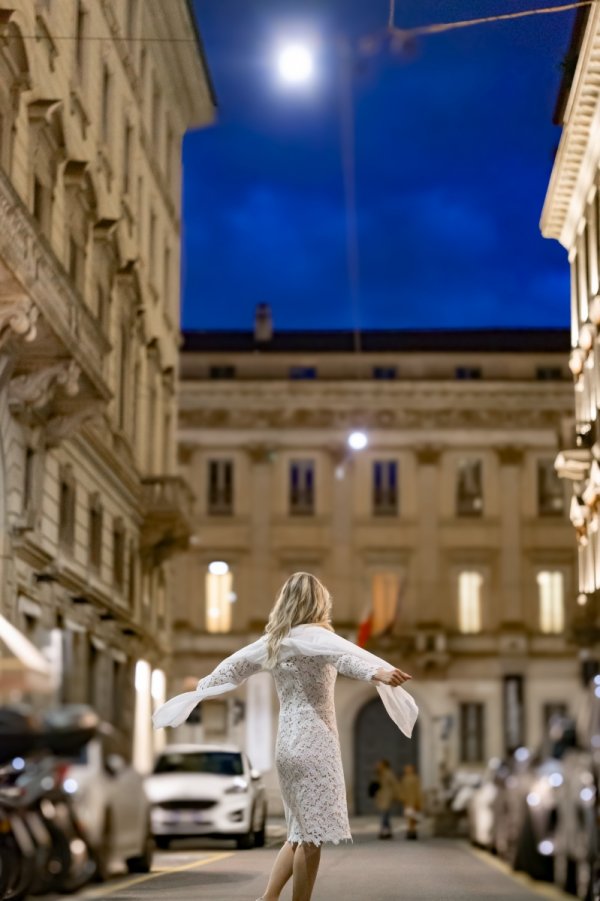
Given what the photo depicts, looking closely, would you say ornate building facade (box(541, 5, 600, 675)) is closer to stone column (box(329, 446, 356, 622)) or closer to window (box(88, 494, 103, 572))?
window (box(88, 494, 103, 572))

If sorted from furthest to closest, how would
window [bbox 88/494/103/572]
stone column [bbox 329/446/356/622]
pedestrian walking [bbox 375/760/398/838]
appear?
1. stone column [bbox 329/446/356/622]
2. pedestrian walking [bbox 375/760/398/838]
3. window [bbox 88/494/103/572]

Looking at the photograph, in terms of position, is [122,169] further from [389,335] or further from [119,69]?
[389,335]

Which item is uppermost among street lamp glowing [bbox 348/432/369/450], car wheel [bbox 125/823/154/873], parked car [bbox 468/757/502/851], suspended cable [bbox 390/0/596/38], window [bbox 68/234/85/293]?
street lamp glowing [bbox 348/432/369/450]

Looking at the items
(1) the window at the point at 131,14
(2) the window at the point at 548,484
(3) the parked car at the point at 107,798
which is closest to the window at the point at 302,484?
(2) the window at the point at 548,484

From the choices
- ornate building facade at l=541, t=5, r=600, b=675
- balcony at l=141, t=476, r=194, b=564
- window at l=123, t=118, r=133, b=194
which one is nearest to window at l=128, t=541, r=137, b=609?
balcony at l=141, t=476, r=194, b=564

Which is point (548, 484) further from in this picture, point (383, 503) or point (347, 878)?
point (347, 878)

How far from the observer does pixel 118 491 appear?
35125 mm

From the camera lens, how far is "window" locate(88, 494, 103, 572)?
31828 millimetres

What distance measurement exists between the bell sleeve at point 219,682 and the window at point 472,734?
0.96m

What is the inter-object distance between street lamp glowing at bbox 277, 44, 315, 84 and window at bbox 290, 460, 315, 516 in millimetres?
47497

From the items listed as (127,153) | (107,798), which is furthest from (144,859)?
(127,153)

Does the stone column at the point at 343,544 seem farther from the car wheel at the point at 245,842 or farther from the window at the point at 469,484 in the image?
the car wheel at the point at 245,842

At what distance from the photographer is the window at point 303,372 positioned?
64875mm

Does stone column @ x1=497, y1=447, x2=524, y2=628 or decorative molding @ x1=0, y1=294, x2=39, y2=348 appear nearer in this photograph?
decorative molding @ x1=0, y1=294, x2=39, y2=348
